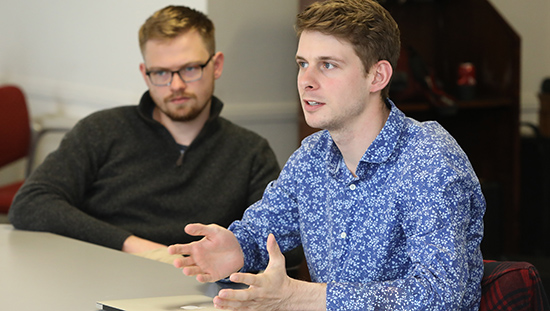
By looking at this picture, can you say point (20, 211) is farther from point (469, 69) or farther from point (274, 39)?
point (469, 69)

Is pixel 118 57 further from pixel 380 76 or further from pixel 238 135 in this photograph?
A: pixel 380 76

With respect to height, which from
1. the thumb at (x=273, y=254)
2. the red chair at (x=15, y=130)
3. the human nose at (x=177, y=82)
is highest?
the human nose at (x=177, y=82)

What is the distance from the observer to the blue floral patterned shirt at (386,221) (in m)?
1.18

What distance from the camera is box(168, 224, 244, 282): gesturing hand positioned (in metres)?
1.37

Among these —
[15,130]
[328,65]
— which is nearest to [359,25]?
[328,65]

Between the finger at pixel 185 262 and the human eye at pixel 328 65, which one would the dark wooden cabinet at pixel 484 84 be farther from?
the finger at pixel 185 262

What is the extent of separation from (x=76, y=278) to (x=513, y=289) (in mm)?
836

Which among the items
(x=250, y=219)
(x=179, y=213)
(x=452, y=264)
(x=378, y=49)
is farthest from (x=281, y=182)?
(x=179, y=213)

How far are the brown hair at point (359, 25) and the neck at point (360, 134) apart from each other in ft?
0.23

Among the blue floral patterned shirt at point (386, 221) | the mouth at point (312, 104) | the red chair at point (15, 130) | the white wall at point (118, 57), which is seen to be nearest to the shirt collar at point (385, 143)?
the blue floral patterned shirt at point (386, 221)

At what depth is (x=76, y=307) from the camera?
1246mm

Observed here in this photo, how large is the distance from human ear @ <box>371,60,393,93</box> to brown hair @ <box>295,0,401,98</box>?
0.01m

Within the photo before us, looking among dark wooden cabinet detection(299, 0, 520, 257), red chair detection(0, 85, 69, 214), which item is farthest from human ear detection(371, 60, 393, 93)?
red chair detection(0, 85, 69, 214)

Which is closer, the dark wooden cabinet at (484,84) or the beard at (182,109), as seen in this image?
the beard at (182,109)
